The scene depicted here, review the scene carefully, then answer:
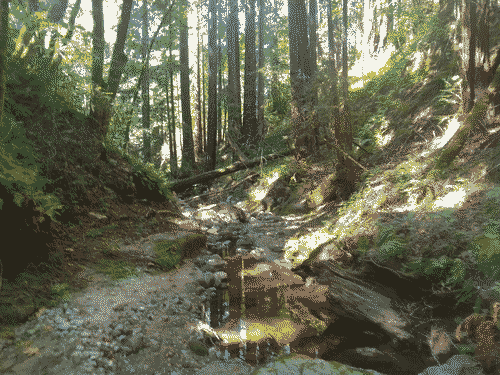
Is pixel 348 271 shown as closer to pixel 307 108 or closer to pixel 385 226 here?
pixel 385 226

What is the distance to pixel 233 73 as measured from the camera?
56.0ft

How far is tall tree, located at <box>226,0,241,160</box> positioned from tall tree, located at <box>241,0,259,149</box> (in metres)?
0.62

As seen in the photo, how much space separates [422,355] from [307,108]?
236 inches

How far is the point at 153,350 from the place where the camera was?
2.63 m

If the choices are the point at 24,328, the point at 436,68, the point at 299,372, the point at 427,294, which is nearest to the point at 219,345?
the point at 299,372

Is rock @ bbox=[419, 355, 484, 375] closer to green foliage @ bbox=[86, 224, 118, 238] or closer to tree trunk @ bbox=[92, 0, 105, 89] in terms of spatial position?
green foliage @ bbox=[86, 224, 118, 238]

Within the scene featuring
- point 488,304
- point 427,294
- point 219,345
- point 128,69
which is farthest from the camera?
point 128,69

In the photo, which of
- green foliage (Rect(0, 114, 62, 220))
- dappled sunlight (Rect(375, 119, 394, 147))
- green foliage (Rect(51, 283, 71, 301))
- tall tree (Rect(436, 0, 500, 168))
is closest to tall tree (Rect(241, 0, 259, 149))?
dappled sunlight (Rect(375, 119, 394, 147))

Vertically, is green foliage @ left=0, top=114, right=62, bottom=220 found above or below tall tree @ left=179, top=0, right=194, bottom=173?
below

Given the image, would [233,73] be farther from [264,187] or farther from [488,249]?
[488,249]

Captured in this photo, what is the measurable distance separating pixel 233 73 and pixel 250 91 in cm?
346

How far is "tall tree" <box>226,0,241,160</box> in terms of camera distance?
1479cm

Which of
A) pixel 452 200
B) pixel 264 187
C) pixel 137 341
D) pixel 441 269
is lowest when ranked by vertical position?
pixel 137 341

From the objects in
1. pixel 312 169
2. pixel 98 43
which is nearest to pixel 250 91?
pixel 312 169
